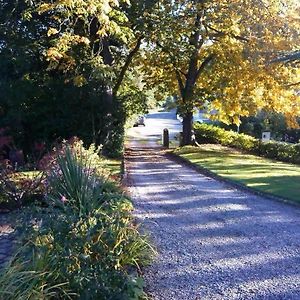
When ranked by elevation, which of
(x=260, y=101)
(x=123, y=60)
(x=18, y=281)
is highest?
(x=123, y=60)

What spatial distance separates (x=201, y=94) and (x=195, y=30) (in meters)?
3.90

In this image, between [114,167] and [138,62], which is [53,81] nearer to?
[114,167]

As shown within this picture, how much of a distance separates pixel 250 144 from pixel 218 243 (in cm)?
1975

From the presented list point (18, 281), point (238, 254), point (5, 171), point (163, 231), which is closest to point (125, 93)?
point (5, 171)

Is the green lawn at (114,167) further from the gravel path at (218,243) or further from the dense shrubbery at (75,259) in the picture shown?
the dense shrubbery at (75,259)

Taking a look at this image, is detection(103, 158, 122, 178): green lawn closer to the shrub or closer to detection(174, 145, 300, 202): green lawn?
the shrub

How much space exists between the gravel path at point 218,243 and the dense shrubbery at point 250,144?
11.1 m

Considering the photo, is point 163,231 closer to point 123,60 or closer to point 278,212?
point 278,212

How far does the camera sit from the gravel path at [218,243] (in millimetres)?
4926

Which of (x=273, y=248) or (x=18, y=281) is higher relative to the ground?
(x=18, y=281)

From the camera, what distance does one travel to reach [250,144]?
25.7m

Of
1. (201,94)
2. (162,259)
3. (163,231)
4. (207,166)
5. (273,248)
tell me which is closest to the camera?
(162,259)

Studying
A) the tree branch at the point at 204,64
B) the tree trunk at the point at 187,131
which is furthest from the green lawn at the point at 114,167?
the tree branch at the point at 204,64

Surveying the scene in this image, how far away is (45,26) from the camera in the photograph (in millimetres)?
17266
